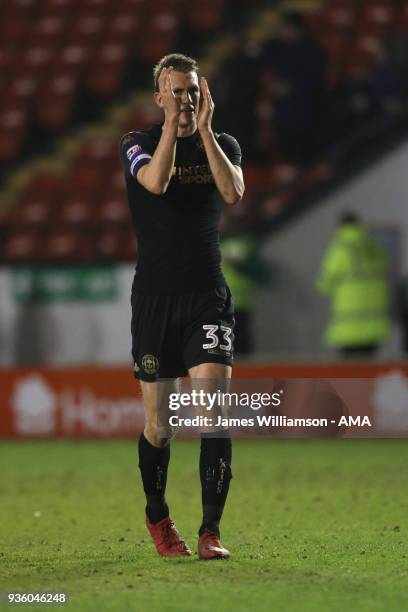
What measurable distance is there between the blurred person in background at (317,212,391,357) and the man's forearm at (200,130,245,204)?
6.39 meters

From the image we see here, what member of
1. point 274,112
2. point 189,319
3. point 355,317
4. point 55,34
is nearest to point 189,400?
point 189,319

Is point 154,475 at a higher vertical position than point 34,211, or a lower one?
lower

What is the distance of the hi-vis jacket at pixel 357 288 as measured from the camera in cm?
1177

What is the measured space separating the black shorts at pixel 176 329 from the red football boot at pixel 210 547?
0.65 meters

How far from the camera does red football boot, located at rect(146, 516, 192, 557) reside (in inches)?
224

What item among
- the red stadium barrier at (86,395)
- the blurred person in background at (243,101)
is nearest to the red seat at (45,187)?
the blurred person in background at (243,101)

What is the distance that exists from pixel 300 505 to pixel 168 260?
2.58 m

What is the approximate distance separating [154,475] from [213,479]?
364mm

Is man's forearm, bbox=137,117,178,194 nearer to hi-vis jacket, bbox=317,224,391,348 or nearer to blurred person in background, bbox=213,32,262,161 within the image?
hi-vis jacket, bbox=317,224,391,348

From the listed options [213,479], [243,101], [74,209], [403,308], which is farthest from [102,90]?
[213,479]

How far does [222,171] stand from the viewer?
5332 millimetres

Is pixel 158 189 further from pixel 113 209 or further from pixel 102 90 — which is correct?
pixel 102 90

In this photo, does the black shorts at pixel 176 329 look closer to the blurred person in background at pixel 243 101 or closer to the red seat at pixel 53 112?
the blurred person in background at pixel 243 101

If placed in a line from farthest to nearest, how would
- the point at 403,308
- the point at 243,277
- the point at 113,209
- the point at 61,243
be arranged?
1. the point at 113,209
2. the point at 61,243
3. the point at 243,277
4. the point at 403,308
